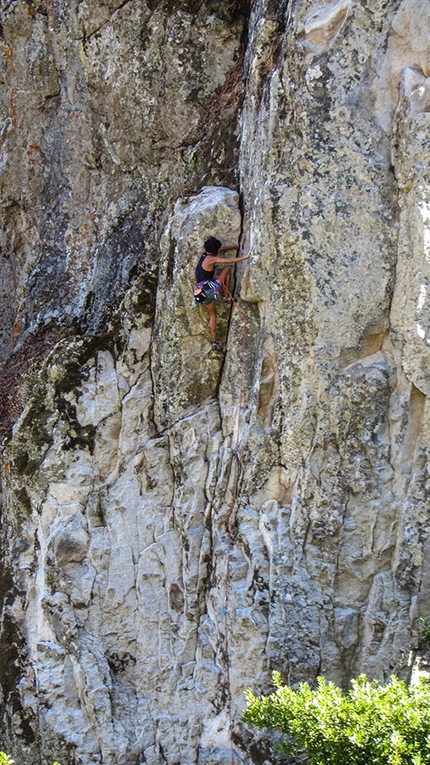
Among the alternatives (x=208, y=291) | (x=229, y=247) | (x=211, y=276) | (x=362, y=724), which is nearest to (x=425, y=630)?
(x=362, y=724)

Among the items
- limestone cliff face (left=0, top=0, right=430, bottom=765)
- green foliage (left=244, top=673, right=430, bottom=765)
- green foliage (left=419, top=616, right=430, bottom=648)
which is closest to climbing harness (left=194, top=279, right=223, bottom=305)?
limestone cliff face (left=0, top=0, right=430, bottom=765)

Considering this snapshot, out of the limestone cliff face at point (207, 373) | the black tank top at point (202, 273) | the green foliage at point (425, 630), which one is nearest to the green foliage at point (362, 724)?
the green foliage at point (425, 630)

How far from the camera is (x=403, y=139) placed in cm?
891

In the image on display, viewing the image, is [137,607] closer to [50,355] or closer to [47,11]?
[50,355]

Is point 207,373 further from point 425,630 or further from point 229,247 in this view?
point 425,630

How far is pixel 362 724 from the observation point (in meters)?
6.72

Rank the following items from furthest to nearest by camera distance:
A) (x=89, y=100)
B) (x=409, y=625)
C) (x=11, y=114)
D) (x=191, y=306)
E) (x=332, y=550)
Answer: (x=11, y=114) → (x=89, y=100) → (x=191, y=306) → (x=332, y=550) → (x=409, y=625)

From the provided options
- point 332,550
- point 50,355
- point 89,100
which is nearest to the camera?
point 332,550

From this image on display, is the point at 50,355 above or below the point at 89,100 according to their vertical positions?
below

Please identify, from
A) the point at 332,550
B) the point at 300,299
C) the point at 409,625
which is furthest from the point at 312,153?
the point at 409,625

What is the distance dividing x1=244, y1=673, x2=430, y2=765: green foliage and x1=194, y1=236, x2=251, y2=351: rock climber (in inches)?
202

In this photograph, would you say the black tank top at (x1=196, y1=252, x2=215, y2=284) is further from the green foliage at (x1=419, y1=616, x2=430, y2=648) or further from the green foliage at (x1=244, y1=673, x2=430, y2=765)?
the green foliage at (x1=244, y1=673, x2=430, y2=765)

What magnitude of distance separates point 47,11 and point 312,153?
7.42m

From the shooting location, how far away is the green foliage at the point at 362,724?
6.50 meters
